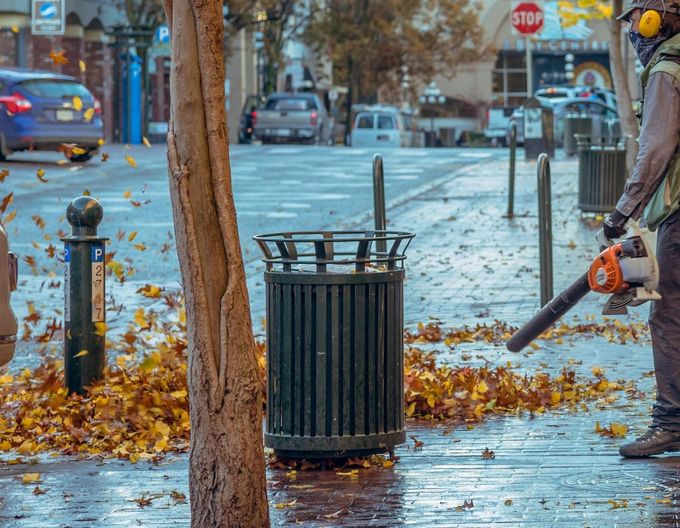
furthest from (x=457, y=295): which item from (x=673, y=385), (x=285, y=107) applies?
(x=285, y=107)

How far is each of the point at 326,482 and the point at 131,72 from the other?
130ft

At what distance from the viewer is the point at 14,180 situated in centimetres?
2338

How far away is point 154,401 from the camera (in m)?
7.26

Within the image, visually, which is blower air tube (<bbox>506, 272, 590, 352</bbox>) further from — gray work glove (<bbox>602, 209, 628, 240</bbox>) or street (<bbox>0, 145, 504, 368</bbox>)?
street (<bbox>0, 145, 504, 368</bbox>)

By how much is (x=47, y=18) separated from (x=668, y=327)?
92.9 ft

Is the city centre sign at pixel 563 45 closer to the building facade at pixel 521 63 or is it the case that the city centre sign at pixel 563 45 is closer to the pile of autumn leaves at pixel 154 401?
the building facade at pixel 521 63

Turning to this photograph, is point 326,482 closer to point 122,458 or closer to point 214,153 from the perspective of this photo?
point 122,458

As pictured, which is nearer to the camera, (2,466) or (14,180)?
(2,466)

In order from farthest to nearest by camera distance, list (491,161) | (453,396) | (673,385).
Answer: (491,161) < (453,396) < (673,385)

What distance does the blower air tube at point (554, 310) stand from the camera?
6277 millimetres

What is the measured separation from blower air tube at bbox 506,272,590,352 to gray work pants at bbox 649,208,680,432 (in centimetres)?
32

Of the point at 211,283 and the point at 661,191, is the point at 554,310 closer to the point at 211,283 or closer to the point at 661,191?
the point at 661,191

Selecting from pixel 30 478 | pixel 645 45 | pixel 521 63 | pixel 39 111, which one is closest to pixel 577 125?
pixel 39 111

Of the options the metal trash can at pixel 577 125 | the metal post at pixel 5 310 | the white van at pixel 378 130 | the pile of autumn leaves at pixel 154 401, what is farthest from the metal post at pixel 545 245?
the white van at pixel 378 130
